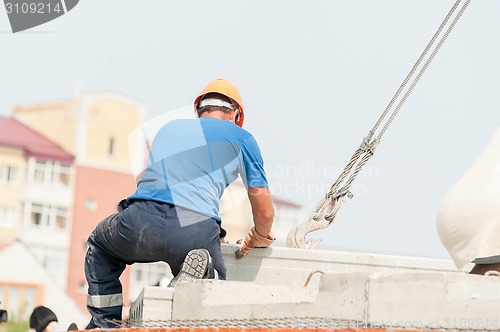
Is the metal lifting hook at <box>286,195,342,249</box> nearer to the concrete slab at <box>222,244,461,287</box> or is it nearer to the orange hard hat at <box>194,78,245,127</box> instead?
the concrete slab at <box>222,244,461,287</box>

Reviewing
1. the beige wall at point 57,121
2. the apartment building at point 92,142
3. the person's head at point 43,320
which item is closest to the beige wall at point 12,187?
the apartment building at point 92,142

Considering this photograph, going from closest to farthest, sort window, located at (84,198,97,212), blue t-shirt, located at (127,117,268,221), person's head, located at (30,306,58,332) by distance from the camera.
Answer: blue t-shirt, located at (127,117,268,221) → person's head, located at (30,306,58,332) → window, located at (84,198,97,212)

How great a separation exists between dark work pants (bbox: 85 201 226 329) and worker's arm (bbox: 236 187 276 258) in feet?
1.10

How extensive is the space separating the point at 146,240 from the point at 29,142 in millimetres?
71430

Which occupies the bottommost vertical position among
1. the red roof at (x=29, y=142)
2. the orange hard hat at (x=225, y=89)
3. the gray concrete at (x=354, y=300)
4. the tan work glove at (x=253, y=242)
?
the gray concrete at (x=354, y=300)

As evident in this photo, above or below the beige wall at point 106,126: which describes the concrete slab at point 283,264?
below

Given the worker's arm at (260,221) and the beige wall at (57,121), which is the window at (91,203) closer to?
the beige wall at (57,121)

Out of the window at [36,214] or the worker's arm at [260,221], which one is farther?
the window at [36,214]

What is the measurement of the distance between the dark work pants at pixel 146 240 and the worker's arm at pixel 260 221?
34 centimetres

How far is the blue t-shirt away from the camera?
28.0ft

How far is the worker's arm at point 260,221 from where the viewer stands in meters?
8.61

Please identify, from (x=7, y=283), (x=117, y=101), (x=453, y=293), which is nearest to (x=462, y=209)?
(x=453, y=293)

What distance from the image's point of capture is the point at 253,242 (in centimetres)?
909

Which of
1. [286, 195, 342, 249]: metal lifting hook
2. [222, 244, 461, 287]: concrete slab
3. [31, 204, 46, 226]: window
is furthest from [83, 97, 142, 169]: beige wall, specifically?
[222, 244, 461, 287]: concrete slab
